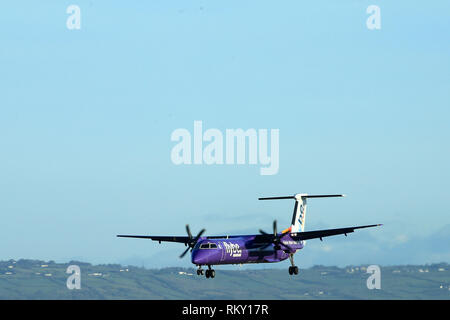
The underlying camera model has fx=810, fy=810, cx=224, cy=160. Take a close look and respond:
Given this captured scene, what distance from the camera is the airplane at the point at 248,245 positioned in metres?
93.2

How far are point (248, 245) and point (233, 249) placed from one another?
11.3 feet

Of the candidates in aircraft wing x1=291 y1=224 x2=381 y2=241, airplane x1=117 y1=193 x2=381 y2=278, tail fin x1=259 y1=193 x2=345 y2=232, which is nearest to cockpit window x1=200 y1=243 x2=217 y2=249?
airplane x1=117 y1=193 x2=381 y2=278

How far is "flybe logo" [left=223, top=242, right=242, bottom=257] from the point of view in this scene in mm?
95375

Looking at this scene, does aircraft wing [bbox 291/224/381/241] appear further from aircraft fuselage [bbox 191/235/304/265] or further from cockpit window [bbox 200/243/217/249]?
cockpit window [bbox 200/243/217/249]

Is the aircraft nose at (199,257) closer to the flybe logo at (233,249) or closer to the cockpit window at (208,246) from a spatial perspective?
the cockpit window at (208,246)

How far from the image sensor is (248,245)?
326 ft

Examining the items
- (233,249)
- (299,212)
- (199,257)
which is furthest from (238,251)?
(299,212)

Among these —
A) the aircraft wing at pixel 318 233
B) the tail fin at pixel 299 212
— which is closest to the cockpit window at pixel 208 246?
the aircraft wing at pixel 318 233

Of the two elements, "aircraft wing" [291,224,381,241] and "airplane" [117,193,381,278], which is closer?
"airplane" [117,193,381,278]

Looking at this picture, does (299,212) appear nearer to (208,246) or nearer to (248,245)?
(248,245)

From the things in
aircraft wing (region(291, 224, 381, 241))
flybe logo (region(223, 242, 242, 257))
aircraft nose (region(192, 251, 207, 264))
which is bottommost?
aircraft nose (region(192, 251, 207, 264))
